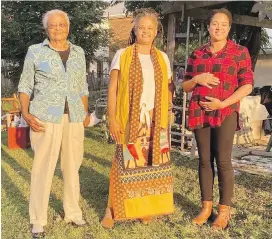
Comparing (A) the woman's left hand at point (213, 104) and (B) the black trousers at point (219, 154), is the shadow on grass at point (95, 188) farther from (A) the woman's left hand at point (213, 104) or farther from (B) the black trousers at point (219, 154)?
Result: (A) the woman's left hand at point (213, 104)

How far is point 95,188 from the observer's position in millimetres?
4879

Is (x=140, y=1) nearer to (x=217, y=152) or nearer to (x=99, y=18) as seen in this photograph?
(x=99, y=18)

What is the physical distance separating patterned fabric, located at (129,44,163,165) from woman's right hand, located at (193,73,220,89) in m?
0.32

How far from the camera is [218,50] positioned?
336 cm

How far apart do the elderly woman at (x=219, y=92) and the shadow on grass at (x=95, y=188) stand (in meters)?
1.23

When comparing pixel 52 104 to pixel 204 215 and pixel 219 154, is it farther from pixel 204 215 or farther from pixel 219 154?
pixel 204 215

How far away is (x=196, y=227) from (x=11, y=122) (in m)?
5.48

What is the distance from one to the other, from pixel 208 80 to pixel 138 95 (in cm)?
57

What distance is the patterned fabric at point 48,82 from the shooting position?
3189 mm

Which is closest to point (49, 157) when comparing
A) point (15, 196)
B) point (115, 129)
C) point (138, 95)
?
point (115, 129)

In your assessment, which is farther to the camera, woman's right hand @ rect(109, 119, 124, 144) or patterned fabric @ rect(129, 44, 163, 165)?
woman's right hand @ rect(109, 119, 124, 144)

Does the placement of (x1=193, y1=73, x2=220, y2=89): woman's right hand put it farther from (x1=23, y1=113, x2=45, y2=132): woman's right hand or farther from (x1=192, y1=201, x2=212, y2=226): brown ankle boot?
(x1=23, y1=113, x2=45, y2=132): woman's right hand

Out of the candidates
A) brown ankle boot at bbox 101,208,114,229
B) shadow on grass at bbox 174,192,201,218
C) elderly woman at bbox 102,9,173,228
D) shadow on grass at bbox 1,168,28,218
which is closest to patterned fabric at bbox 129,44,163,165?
elderly woman at bbox 102,9,173,228

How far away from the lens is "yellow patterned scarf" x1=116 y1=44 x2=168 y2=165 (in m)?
3.27
